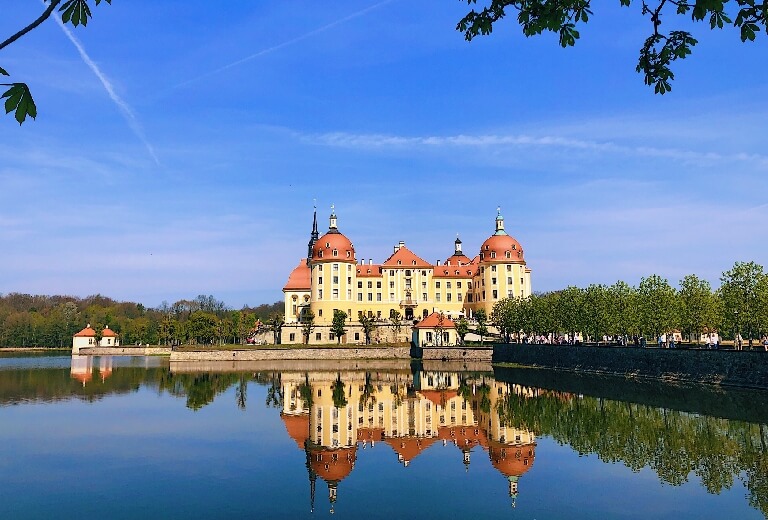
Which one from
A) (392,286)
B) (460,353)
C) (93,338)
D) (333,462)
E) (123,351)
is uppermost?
(392,286)

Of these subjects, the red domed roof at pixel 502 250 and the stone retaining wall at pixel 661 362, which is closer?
the stone retaining wall at pixel 661 362

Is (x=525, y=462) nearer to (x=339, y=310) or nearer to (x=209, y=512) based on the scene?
(x=209, y=512)

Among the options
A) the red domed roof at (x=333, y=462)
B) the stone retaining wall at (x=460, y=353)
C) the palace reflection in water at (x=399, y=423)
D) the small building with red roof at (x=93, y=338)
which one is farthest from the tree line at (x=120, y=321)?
the red domed roof at (x=333, y=462)

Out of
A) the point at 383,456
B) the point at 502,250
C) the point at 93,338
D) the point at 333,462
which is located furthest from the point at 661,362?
the point at 93,338

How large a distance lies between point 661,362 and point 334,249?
4860 centimetres

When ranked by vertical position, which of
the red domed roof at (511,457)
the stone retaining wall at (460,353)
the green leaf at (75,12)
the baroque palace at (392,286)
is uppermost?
the baroque palace at (392,286)

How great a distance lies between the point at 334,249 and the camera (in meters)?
83.1

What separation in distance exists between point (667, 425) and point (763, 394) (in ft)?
30.8

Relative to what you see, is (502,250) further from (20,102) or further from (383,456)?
(20,102)

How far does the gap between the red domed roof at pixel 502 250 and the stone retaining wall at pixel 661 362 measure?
22.9 meters

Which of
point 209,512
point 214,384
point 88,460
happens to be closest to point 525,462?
point 209,512

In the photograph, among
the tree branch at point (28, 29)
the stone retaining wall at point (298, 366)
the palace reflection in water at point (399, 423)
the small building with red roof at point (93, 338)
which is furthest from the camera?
the small building with red roof at point (93, 338)

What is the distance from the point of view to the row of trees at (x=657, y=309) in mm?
43594

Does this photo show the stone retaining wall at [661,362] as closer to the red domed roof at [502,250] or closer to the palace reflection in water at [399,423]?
the palace reflection in water at [399,423]
